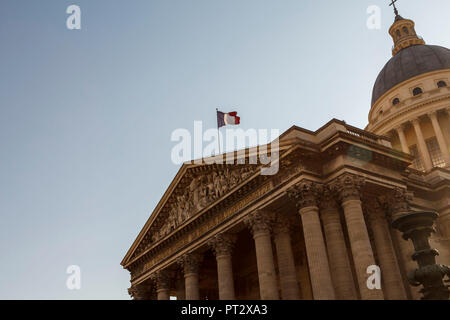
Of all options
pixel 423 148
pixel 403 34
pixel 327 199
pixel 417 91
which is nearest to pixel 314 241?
pixel 327 199

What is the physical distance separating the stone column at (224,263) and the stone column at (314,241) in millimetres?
7707

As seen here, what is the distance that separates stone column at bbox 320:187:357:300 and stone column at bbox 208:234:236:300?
812 cm

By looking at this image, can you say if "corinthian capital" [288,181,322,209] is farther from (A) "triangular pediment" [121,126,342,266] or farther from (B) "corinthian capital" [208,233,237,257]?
(B) "corinthian capital" [208,233,237,257]

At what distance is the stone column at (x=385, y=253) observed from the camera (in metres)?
26.3

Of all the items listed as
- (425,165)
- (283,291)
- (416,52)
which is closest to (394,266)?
(283,291)

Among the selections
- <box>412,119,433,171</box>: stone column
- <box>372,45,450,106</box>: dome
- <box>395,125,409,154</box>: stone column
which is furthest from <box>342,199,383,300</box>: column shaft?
<box>372,45,450,106</box>: dome

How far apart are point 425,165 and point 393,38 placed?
2461 centimetres

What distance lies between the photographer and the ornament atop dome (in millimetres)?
63938

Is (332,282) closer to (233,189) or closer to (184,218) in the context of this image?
(233,189)

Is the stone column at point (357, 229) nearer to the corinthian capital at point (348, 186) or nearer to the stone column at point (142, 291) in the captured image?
the corinthian capital at point (348, 186)

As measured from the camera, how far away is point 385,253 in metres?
27.5

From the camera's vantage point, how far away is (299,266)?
112ft

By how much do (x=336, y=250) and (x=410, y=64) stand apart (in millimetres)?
40767

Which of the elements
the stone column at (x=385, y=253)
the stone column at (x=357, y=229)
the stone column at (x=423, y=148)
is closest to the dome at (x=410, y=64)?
the stone column at (x=423, y=148)
